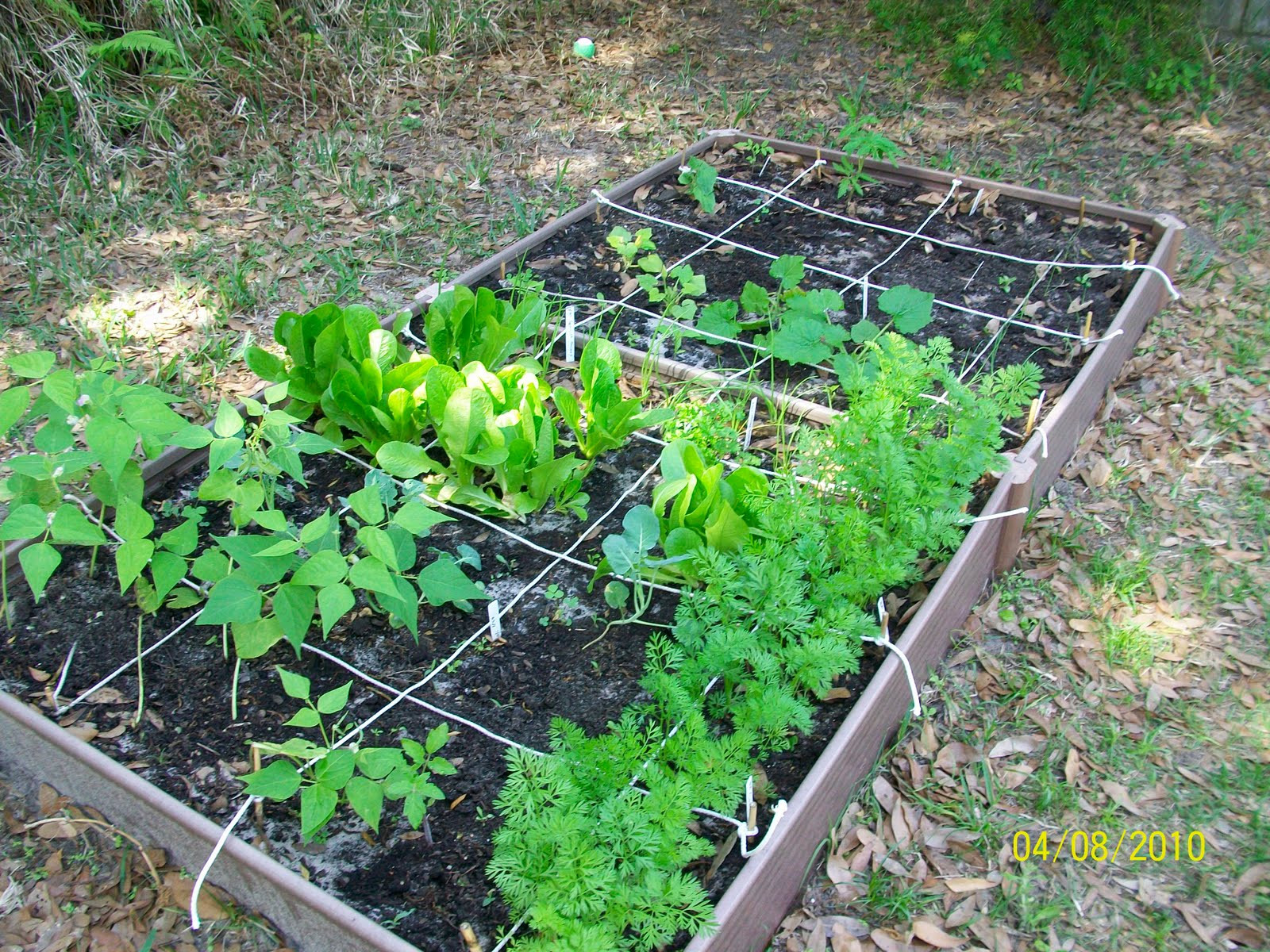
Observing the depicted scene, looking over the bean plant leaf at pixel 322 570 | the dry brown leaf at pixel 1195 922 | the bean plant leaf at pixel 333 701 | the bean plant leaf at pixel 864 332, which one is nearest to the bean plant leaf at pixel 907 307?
the bean plant leaf at pixel 864 332

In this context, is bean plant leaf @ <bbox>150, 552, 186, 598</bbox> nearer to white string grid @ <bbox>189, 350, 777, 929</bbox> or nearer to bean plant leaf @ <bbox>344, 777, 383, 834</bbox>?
white string grid @ <bbox>189, 350, 777, 929</bbox>

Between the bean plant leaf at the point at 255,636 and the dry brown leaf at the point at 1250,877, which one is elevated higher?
the bean plant leaf at the point at 255,636

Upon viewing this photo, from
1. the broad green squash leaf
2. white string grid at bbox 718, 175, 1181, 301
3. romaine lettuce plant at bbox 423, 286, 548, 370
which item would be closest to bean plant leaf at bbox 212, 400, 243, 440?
romaine lettuce plant at bbox 423, 286, 548, 370

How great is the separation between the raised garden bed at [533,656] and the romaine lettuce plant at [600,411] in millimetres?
100

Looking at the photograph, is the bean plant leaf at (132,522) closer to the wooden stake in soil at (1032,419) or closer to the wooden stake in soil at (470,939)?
the wooden stake in soil at (470,939)

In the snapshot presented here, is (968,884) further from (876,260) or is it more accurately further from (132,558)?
(876,260)

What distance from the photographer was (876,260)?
3.35 metres

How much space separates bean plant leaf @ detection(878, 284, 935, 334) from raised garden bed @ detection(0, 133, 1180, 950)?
0.66 feet

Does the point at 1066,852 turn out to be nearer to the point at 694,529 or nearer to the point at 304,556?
the point at 694,529

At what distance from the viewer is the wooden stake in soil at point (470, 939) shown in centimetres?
160

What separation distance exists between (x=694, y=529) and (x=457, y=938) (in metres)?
0.90

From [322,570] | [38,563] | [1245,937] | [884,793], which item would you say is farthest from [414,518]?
[1245,937]

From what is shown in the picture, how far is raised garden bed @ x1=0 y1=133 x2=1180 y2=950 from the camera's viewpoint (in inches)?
67.1
